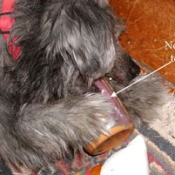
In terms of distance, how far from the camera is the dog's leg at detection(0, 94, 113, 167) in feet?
3.56

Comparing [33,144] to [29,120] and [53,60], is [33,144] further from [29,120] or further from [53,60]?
[53,60]

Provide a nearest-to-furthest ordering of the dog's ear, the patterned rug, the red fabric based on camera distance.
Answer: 1. the dog's ear
2. the red fabric
3. the patterned rug

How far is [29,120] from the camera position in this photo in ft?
3.56

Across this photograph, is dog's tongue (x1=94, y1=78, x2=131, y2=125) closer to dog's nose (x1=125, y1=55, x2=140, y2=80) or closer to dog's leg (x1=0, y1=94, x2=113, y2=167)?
dog's leg (x1=0, y1=94, x2=113, y2=167)

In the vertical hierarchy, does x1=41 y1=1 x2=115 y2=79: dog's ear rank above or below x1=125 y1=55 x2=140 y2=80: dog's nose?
above

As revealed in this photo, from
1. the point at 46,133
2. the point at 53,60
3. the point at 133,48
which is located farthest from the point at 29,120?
the point at 133,48

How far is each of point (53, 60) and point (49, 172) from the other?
451 millimetres

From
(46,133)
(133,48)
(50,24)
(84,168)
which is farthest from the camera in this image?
(133,48)

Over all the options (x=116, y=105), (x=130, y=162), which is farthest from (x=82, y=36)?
(x=130, y=162)

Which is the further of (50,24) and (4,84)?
(4,84)

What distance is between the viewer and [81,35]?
93cm

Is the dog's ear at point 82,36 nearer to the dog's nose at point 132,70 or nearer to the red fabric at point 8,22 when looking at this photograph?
the red fabric at point 8,22

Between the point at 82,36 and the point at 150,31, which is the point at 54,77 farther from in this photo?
the point at 150,31

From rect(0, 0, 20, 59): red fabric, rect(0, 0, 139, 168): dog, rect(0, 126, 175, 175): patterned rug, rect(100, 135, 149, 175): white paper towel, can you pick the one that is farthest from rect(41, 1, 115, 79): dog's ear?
rect(0, 126, 175, 175): patterned rug
